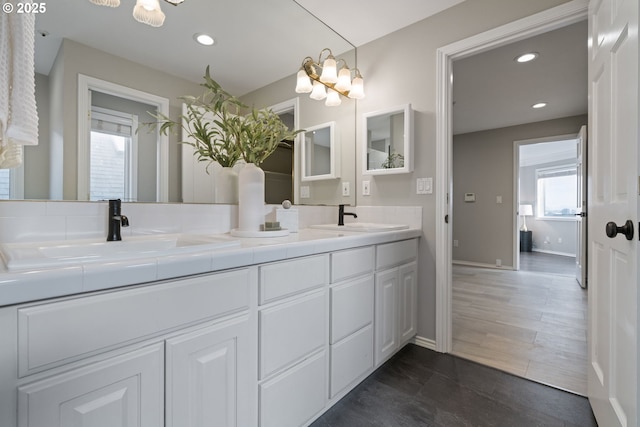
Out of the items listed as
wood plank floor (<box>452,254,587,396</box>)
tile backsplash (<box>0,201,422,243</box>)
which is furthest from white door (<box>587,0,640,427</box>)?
tile backsplash (<box>0,201,422,243</box>)

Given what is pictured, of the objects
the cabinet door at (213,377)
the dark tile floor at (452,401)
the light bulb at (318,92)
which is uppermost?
the light bulb at (318,92)

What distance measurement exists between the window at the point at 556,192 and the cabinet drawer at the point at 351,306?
7.32 m

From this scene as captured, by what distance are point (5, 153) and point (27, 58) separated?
0.28m

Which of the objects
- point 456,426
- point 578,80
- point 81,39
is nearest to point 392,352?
point 456,426

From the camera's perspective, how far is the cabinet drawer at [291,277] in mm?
1041

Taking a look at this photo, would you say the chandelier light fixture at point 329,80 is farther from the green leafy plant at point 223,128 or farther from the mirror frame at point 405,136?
the green leafy plant at point 223,128

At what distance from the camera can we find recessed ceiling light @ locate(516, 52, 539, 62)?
2775 millimetres

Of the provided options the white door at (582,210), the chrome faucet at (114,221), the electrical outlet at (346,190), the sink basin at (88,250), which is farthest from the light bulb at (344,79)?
the white door at (582,210)

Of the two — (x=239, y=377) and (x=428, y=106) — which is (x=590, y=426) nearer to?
(x=239, y=377)

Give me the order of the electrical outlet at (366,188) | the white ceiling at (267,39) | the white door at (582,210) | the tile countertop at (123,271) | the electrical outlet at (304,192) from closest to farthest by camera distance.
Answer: the tile countertop at (123,271) < the white ceiling at (267,39) < the electrical outlet at (304,192) < the electrical outlet at (366,188) < the white door at (582,210)

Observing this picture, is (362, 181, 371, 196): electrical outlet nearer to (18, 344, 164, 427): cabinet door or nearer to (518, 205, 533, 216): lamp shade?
(18, 344, 164, 427): cabinet door

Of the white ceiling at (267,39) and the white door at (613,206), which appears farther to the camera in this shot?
the white ceiling at (267,39)

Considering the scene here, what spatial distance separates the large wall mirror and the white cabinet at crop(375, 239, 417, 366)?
780 mm

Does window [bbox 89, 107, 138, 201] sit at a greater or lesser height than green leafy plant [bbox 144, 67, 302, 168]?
lesser
